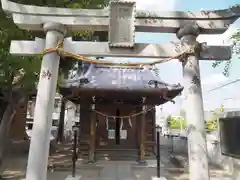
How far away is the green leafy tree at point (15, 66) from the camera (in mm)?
5629

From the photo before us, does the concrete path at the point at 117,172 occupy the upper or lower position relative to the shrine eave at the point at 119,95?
lower

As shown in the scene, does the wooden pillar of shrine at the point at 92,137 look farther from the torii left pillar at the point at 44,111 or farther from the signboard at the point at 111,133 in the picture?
the torii left pillar at the point at 44,111

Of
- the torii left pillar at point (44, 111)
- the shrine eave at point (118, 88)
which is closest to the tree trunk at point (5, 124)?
the shrine eave at point (118, 88)

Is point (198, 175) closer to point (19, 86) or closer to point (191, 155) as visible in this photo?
point (191, 155)

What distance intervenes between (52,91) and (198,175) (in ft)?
9.43

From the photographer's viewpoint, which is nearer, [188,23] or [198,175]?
[198,175]

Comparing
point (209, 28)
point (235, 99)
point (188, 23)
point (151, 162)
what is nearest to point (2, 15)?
point (188, 23)

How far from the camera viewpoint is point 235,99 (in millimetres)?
11672

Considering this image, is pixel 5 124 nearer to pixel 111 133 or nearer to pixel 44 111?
pixel 44 111

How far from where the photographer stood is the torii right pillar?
3510 mm

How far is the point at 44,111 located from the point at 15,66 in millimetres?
2877

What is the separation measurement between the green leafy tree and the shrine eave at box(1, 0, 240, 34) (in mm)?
1821

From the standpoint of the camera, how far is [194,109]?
372 cm

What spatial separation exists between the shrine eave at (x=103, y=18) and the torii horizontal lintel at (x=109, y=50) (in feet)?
1.16
